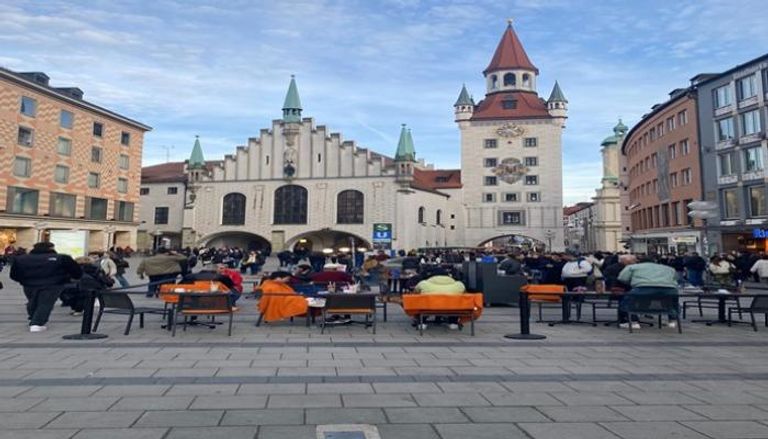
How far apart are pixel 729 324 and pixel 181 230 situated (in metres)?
55.3

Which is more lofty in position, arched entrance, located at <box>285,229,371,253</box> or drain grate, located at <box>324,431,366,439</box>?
arched entrance, located at <box>285,229,371,253</box>

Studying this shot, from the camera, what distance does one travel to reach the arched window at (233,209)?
56.0 meters

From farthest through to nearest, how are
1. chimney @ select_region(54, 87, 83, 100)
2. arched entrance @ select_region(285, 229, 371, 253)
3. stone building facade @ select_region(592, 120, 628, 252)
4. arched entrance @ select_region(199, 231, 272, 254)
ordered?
stone building facade @ select_region(592, 120, 628, 252) → arched entrance @ select_region(199, 231, 272, 254) → arched entrance @ select_region(285, 229, 371, 253) → chimney @ select_region(54, 87, 83, 100)

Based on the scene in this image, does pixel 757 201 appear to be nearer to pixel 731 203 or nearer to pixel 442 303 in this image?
pixel 731 203

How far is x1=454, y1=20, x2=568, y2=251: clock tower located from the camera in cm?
6253

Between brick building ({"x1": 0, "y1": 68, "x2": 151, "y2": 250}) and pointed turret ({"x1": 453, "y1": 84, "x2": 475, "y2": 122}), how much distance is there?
36.0 meters

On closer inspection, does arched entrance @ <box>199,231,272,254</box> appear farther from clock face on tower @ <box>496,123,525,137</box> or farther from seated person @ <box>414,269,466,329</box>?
seated person @ <box>414,269,466,329</box>

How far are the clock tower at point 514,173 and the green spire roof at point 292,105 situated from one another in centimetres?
2087

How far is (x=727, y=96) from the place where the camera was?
37000 millimetres

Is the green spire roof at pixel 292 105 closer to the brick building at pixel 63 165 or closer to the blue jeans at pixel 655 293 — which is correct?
the brick building at pixel 63 165

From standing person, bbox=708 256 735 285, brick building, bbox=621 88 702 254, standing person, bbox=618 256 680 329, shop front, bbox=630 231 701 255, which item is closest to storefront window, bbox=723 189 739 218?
brick building, bbox=621 88 702 254

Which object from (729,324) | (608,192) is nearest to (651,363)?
(729,324)

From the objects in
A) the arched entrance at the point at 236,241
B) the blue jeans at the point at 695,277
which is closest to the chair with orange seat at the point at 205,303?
the blue jeans at the point at 695,277

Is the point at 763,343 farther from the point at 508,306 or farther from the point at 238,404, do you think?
the point at 238,404
